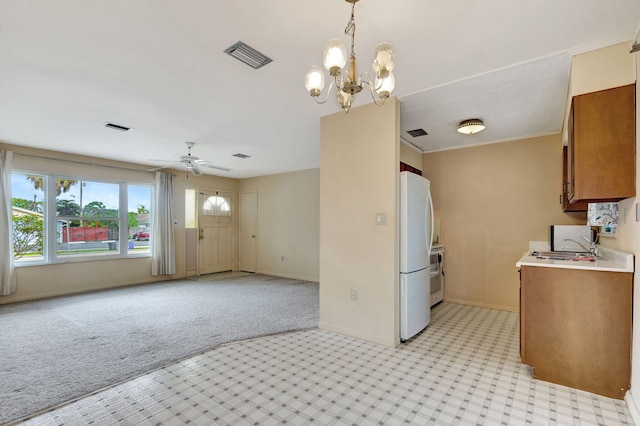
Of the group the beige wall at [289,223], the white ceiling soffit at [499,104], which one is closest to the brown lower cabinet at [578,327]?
the white ceiling soffit at [499,104]

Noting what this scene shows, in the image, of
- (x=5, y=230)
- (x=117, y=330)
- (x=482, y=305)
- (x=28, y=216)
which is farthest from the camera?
(x=28, y=216)

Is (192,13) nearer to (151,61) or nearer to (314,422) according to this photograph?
(151,61)

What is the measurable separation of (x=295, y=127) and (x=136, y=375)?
315cm

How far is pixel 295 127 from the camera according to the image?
407 centimetres

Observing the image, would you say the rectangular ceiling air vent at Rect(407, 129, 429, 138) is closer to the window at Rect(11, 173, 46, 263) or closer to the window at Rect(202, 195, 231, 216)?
the window at Rect(202, 195, 231, 216)

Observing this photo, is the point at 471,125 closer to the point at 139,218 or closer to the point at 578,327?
the point at 578,327

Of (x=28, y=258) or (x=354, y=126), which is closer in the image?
(x=354, y=126)

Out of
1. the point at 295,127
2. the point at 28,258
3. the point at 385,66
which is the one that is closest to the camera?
the point at 385,66

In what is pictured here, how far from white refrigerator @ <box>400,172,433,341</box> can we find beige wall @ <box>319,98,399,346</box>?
4.8 inches

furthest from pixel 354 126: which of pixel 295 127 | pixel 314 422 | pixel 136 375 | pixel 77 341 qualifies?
pixel 77 341

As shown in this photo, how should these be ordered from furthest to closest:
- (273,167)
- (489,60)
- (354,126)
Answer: (273,167) < (354,126) < (489,60)

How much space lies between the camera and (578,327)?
2234 mm

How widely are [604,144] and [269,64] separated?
2528 mm

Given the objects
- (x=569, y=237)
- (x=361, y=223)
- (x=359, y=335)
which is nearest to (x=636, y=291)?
(x=569, y=237)
